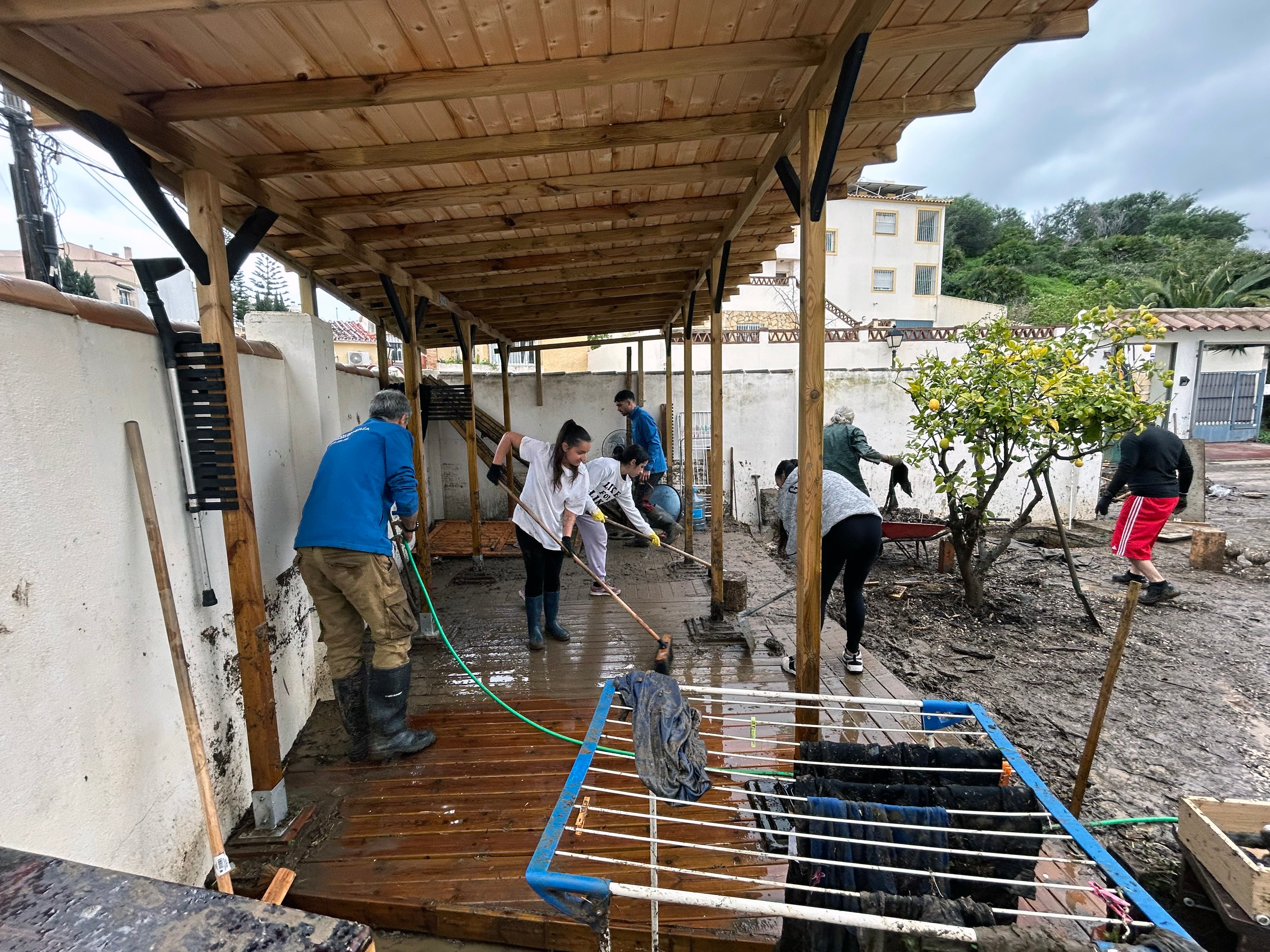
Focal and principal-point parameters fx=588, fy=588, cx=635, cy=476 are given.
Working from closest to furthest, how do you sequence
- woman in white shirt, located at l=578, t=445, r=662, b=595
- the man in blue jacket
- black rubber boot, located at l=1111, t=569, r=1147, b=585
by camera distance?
the man in blue jacket, woman in white shirt, located at l=578, t=445, r=662, b=595, black rubber boot, located at l=1111, t=569, r=1147, b=585

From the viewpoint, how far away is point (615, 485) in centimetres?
540

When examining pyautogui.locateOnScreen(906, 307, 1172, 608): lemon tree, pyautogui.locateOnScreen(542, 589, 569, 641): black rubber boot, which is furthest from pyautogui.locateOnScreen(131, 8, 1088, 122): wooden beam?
pyautogui.locateOnScreen(906, 307, 1172, 608): lemon tree

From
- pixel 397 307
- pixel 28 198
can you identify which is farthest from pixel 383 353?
pixel 28 198

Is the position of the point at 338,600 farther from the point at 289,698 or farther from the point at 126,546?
the point at 126,546

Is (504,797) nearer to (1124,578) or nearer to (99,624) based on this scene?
(99,624)

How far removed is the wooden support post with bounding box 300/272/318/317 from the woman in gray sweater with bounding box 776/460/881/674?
455 cm

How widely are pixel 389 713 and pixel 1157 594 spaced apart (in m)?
7.41

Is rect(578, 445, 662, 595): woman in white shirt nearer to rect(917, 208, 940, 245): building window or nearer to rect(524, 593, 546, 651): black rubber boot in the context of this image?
rect(524, 593, 546, 651): black rubber boot

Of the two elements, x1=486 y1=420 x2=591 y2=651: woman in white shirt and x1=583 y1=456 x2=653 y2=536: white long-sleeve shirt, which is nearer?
x1=486 y1=420 x2=591 y2=651: woman in white shirt

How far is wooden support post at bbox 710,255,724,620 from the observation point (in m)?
4.75

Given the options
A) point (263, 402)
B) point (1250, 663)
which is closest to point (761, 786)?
point (263, 402)

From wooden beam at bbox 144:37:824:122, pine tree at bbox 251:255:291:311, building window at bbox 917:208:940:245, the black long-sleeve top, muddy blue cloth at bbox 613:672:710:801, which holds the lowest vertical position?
muddy blue cloth at bbox 613:672:710:801

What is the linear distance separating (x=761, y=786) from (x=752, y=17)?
2.70 metres

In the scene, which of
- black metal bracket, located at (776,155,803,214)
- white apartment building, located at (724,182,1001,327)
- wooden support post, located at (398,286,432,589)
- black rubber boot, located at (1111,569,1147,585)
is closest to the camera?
black metal bracket, located at (776,155,803,214)
